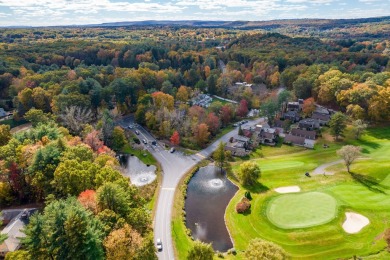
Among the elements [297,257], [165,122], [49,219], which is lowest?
[297,257]

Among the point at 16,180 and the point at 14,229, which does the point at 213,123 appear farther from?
the point at 14,229

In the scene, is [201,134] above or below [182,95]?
below

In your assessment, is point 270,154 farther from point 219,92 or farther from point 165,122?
point 219,92

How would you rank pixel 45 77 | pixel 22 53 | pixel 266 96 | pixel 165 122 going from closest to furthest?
pixel 165 122 → pixel 45 77 → pixel 266 96 → pixel 22 53

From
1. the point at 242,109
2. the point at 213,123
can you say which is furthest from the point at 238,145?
the point at 242,109

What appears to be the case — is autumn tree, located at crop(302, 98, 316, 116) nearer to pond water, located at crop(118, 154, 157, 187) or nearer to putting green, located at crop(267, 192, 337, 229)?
putting green, located at crop(267, 192, 337, 229)

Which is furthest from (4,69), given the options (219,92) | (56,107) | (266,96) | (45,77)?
(266,96)

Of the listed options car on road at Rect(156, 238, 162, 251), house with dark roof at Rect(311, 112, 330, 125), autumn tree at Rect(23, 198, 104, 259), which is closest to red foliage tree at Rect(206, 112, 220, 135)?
house with dark roof at Rect(311, 112, 330, 125)
